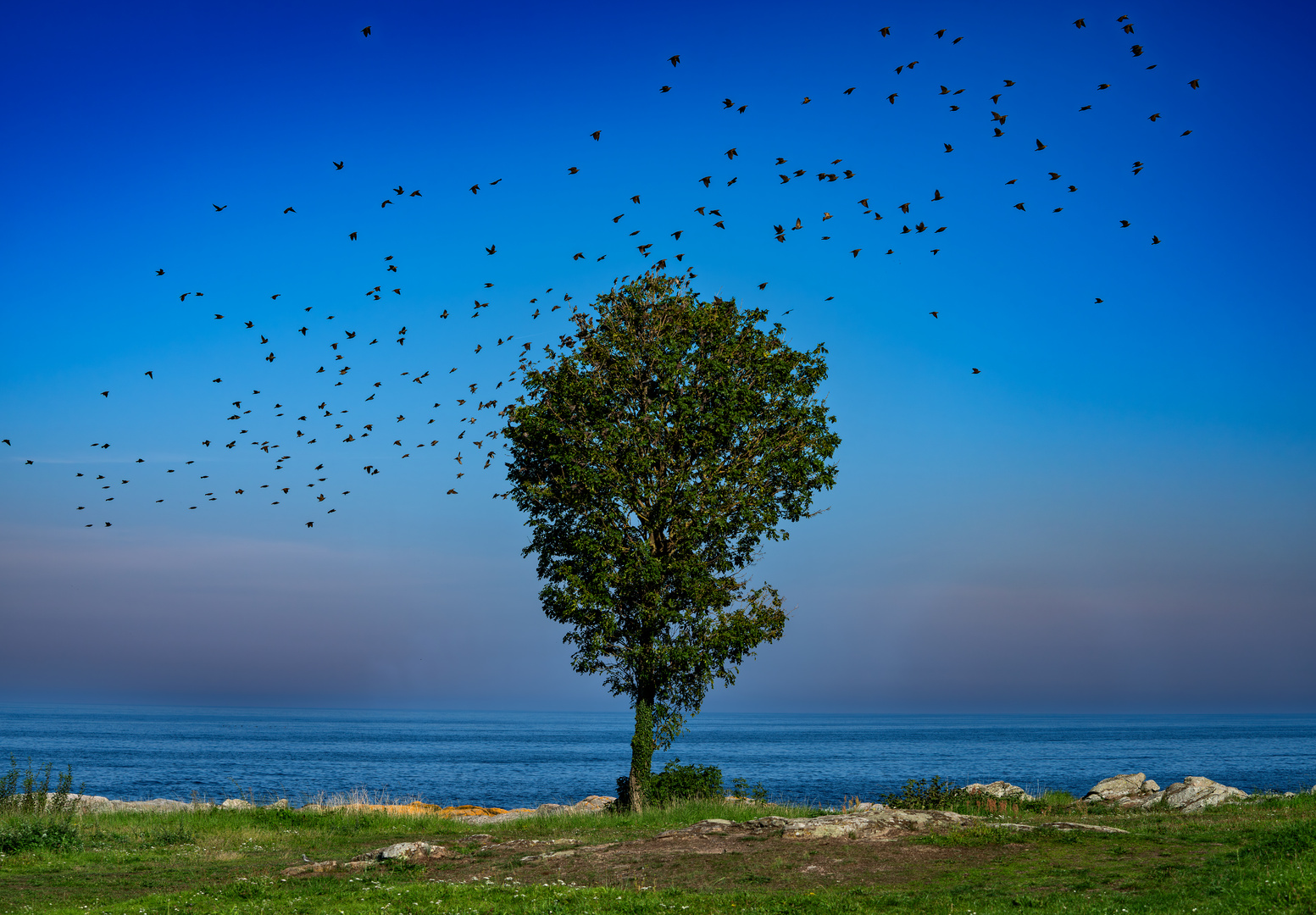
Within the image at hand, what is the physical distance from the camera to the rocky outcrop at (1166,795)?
1070 inches

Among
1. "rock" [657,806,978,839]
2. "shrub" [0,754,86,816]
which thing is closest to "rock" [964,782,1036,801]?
"rock" [657,806,978,839]

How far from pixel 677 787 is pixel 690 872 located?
11.5m

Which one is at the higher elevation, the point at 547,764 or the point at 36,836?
the point at 36,836

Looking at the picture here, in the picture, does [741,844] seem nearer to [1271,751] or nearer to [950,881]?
[950,881]

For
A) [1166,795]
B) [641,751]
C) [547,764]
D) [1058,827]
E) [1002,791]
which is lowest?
[547,764]

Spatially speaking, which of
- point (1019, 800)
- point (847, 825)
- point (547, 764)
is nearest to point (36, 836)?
point (847, 825)

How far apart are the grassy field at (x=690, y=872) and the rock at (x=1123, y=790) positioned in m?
6.99

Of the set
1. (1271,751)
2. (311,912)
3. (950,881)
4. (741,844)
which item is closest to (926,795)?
(741,844)

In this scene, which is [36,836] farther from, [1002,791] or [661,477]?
[1002,791]

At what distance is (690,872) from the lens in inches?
680

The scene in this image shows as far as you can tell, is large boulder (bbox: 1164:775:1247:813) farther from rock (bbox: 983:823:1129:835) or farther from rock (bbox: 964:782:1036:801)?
rock (bbox: 983:823:1129:835)

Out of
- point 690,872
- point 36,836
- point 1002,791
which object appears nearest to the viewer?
point 690,872

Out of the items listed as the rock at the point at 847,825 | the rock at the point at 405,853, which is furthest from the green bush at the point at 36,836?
the rock at the point at 847,825

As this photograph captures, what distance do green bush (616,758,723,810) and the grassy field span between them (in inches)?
167
